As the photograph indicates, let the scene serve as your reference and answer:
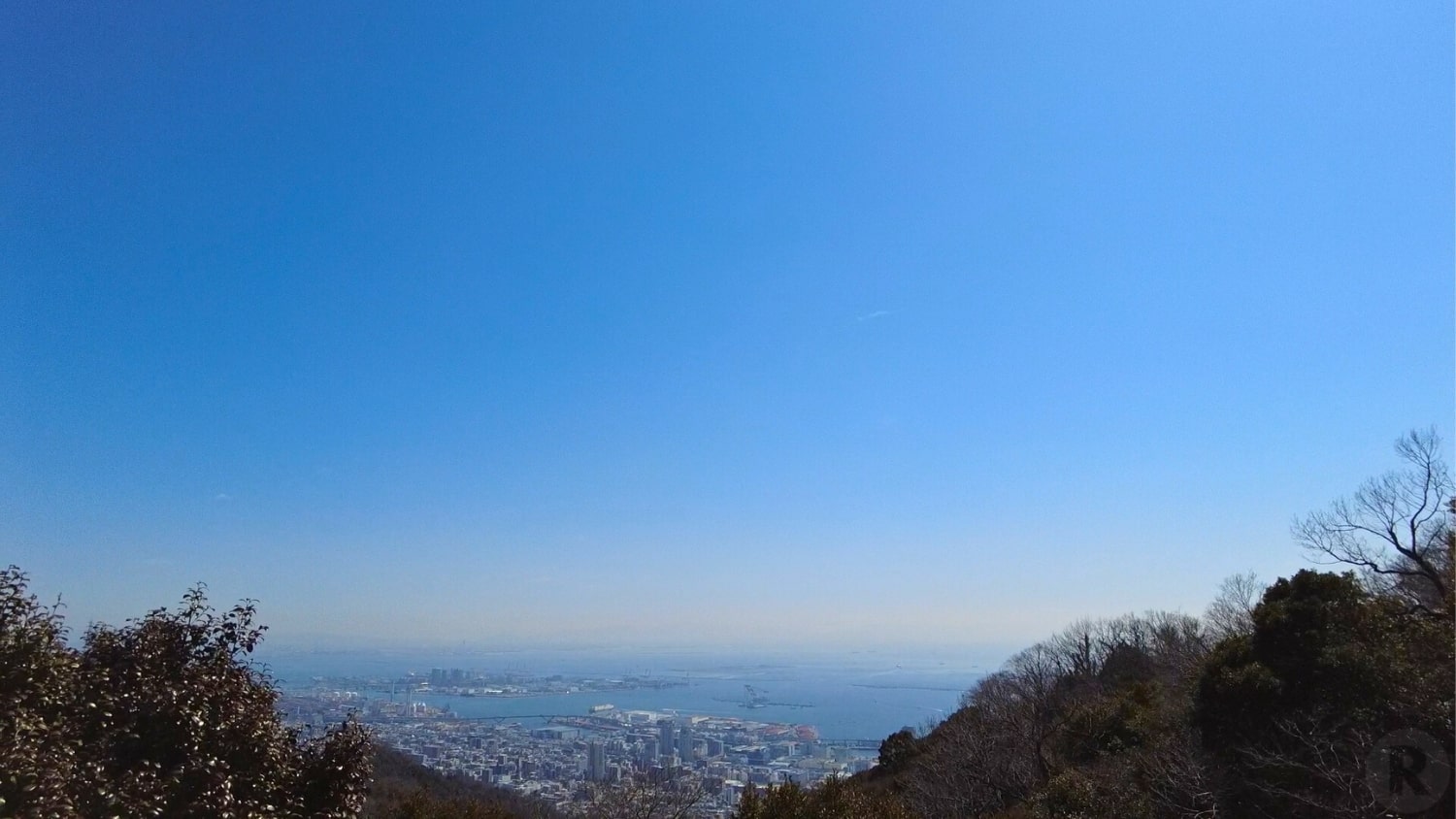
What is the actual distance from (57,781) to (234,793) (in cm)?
244

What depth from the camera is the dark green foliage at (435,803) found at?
471 inches

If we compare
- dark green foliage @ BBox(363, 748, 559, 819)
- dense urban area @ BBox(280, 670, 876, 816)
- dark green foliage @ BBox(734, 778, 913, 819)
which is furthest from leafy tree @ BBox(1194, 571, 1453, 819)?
dark green foliage @ BBox(363, 748, 559, 819)

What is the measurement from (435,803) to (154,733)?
673 cm

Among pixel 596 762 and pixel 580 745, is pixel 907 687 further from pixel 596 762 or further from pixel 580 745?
pixel 596 762

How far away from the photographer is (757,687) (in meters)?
78.9

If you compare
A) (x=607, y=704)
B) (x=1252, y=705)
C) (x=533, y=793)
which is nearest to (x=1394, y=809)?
(x=1252, y=705)

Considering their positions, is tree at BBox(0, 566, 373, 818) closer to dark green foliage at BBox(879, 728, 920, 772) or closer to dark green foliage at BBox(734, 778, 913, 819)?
dark green foliage at BBox(734, 778, 913, 819)

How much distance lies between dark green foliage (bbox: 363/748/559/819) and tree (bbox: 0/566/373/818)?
3257 millimetres

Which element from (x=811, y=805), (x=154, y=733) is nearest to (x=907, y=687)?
(x=811, y=805)

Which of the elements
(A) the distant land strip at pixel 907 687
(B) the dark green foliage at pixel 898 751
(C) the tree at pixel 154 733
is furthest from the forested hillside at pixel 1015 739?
(A) the distant land strip at pixel 907 687

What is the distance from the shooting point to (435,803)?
41.1 ft

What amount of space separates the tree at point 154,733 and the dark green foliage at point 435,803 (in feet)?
10.7

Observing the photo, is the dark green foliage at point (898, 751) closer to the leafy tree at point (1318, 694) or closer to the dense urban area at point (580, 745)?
the dense urban area at point (580, 745)

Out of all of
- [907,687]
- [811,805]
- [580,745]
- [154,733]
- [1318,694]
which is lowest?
[907,687]
